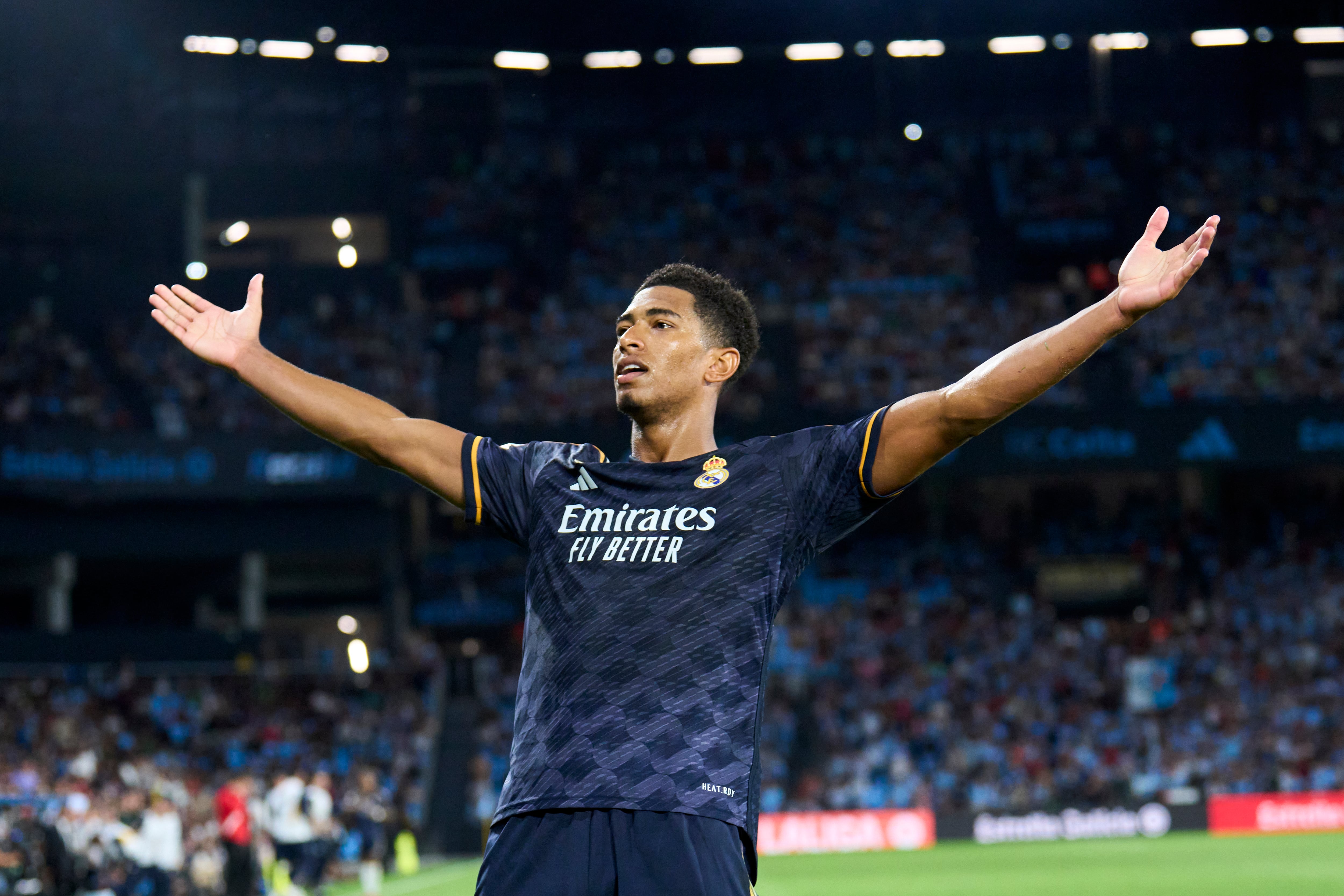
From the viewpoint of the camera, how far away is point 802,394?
32.2 m

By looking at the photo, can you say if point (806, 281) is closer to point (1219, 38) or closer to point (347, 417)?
point (1219, 38)

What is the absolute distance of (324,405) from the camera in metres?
4.11

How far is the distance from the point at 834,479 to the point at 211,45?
36176 millimetres

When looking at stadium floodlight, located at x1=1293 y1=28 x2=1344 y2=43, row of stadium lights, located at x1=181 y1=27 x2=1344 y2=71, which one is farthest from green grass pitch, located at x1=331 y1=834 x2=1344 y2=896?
stadium floodlight, located at x1=1293 y1=28 x2=1344 y2=43

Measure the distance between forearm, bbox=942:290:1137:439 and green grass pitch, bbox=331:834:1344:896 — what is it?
13.8 meters

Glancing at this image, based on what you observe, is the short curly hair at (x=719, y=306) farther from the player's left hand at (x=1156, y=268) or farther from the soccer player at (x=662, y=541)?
the player's left hand at (x=1156, y=268)

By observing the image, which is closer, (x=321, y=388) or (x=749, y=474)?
(x=749, y=474)

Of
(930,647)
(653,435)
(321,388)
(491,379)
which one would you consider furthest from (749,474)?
(491,379)

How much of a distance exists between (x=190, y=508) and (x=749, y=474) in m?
29.5

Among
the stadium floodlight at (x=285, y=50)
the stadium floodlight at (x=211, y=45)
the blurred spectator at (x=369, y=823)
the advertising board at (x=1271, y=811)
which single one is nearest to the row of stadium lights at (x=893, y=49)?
the stadium floodlight at (x=285, y=50)

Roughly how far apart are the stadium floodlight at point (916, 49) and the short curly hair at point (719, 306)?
36.3 m

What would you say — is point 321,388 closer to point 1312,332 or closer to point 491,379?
point 491,379

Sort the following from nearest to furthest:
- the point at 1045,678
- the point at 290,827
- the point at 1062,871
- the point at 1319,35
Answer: the point at 290,827, the point at 1062,871, the point at 1045,678, the point at 1319,35

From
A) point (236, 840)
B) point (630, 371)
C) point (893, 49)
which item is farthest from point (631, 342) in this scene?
point (893, 49)
